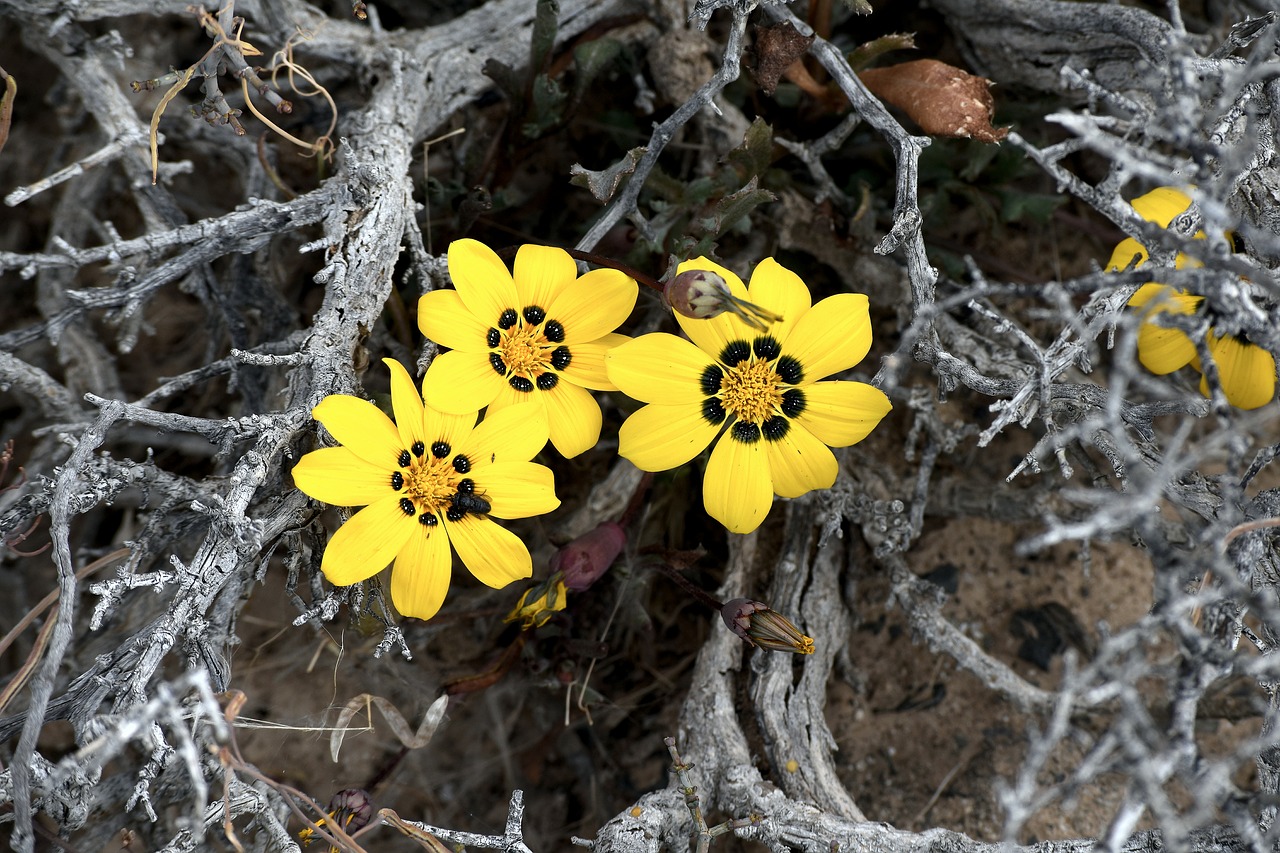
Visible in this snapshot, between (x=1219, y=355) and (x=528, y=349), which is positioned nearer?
(x=528, y=349)

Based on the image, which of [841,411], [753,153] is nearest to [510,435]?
[841,411]

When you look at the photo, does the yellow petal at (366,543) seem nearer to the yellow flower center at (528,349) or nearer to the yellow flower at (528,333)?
the yellow flower at (528,333)

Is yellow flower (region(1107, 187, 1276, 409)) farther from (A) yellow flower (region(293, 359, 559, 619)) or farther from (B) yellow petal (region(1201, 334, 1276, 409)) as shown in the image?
(A) yellow flower (region(293, 359, 559, 619))

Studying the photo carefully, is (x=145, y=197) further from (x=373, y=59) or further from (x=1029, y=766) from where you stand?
(x=1029, y=766)

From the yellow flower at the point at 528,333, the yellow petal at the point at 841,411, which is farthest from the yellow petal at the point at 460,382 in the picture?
the yellow petal at the point at 841,411

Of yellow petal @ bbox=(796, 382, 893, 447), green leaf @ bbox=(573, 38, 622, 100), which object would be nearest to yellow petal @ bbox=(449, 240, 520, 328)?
yellow petal @ bbox=(796, 382, 893, 447)

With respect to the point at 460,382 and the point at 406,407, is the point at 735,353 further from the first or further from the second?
the point at 406,407
